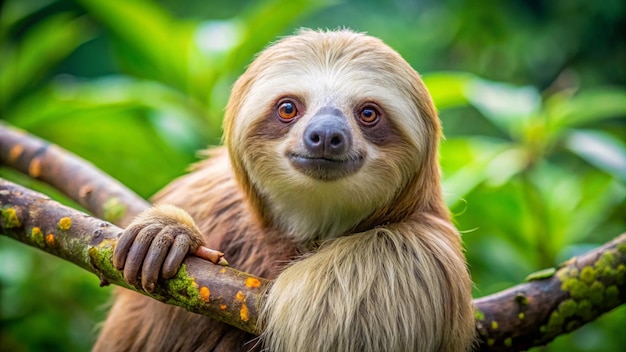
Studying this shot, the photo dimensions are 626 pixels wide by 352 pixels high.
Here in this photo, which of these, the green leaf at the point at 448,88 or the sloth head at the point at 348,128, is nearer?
the sloth head at the point at 348,128

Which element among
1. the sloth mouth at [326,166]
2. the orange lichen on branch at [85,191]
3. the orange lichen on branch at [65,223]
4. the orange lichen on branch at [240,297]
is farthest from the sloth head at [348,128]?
the orange lichen on branch at [85,191]

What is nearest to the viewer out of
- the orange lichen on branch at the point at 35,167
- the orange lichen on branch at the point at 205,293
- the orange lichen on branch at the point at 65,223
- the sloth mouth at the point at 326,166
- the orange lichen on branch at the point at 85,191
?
the orange lichen on branch at the point at 205,293

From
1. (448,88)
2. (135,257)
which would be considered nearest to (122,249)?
(135,257)

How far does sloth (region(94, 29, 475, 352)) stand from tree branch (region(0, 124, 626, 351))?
0.08m

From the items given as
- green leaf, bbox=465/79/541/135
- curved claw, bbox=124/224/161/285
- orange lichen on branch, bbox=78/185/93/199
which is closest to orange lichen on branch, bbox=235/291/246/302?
curved claw, bbox=124/224/161/285

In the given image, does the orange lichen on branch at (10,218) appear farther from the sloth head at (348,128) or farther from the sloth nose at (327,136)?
the sloth nose at (327,136)

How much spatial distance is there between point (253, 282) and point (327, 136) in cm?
60

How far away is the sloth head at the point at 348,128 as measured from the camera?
9.84ft

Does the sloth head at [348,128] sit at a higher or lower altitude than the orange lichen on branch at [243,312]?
higher

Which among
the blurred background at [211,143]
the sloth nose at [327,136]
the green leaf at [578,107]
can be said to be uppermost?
the sloth nose at [327,136]

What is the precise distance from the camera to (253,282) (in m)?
2.69

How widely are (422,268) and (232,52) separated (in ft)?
10.6

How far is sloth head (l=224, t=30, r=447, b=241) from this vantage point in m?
3.00

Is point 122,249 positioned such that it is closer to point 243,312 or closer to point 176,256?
point 176,256
